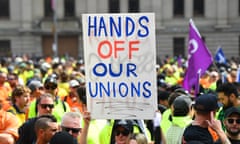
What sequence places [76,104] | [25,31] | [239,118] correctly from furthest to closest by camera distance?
[25,31] < [76,104] < [239,118]

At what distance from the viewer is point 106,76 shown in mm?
6125

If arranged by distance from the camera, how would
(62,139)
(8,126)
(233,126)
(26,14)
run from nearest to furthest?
(62,139)
(233,126)
(8,126)
(26,14)

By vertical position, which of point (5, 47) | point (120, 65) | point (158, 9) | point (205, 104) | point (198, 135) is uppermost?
point (120, 65)

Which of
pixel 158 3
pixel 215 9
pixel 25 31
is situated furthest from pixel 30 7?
pixel 215 9

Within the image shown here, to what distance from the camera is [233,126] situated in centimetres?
577

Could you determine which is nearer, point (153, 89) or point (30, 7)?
point (153, 89)

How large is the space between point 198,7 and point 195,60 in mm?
34380

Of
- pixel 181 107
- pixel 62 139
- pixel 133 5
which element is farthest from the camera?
pixel 133 5

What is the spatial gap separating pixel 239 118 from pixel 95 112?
1381 millimetres

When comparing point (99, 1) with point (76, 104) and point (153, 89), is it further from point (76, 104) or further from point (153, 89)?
point (153, 89)

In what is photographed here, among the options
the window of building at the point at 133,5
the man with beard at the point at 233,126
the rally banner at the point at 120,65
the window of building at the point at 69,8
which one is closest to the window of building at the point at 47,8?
the window of building at the point at 69,8

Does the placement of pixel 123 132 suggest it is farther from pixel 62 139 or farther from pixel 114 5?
pixel 114 5

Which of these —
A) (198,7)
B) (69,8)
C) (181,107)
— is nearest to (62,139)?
(181,107)

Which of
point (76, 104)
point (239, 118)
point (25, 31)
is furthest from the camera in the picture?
point (25, 31)
